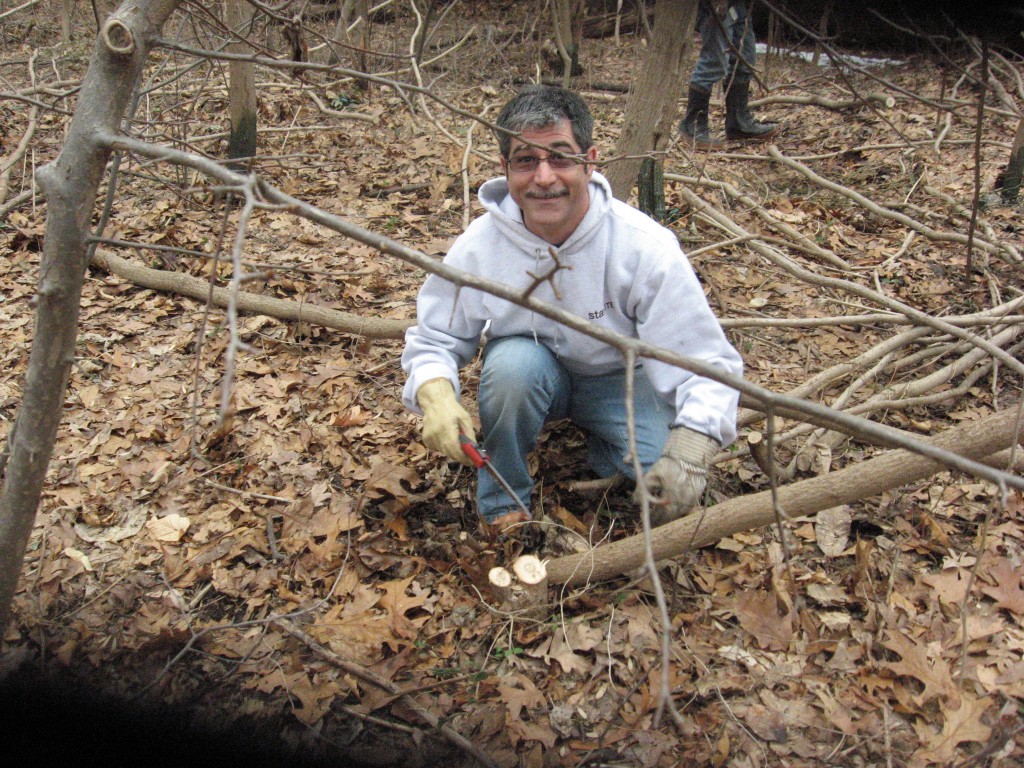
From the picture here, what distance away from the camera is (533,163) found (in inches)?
95.7

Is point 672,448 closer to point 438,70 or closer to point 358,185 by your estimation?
point 358,185

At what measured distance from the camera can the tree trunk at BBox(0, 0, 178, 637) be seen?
158 centimetres

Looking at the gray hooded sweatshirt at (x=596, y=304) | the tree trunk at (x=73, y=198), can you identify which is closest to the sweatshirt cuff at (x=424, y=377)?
the gray hooded sweatshirt at (x=596, y=304)

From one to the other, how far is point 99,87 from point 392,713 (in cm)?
189

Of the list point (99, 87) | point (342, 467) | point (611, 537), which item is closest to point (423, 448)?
point (342, 467)

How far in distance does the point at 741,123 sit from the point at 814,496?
4.57 metres

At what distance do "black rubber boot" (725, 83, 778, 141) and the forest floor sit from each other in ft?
6.20

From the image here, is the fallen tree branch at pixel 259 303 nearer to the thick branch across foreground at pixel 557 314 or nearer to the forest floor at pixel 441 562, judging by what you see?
the forest floor at pixel 441 562

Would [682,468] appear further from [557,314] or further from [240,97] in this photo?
[240,97]

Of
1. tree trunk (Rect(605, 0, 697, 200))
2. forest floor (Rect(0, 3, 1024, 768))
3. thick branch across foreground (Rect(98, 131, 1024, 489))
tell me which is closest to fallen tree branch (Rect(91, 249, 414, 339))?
forest floor (Rect(0, 3, 1024, 768))

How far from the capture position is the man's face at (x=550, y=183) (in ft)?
7.82

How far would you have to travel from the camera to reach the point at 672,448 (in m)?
2.30

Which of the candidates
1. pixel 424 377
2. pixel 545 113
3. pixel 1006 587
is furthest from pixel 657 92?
pixel 1006 587

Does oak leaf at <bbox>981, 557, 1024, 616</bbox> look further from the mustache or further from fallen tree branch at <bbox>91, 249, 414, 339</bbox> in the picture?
fallen tree branch at <bbox>91, 249, 414, 339</bbox>
